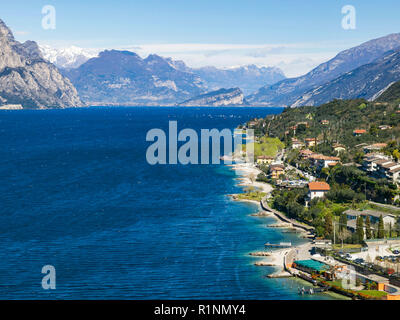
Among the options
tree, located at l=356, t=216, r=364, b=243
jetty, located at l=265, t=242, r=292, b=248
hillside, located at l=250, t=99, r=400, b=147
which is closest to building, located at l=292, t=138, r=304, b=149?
hillside, located at l=250, t=99, r=400, b=147

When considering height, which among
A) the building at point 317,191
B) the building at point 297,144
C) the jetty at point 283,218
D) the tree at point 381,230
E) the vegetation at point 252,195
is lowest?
the jetty at point 283,218

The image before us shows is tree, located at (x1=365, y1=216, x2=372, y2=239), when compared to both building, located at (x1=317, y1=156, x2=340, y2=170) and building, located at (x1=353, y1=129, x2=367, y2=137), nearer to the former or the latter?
building, located at (x1=317, y1=156, x2=340, y2=170)

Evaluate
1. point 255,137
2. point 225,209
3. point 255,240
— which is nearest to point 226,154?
point 255,137

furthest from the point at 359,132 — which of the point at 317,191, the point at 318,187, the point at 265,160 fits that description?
the point at 317,191

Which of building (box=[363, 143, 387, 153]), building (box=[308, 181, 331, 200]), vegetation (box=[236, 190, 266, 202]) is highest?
building (box=[363, 143, 387, 153])

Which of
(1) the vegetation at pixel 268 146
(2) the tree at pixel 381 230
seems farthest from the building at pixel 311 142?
→ (2) the tree at pixel 381 230

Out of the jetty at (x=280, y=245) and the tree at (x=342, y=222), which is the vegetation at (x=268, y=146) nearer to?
the tree at (x=342, y=222)

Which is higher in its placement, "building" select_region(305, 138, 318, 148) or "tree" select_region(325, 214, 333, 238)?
"building" select_region(305, 138, 318, 148)

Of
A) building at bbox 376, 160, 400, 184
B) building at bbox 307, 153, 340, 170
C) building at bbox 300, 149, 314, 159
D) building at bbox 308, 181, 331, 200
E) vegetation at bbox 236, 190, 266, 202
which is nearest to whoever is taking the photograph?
building at bbox 308, 181, 331, 200
